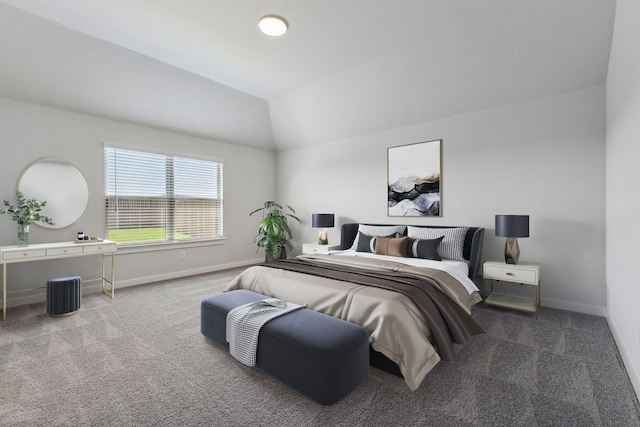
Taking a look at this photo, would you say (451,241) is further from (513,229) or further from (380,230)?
(380,230)

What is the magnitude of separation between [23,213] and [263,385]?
3.63m

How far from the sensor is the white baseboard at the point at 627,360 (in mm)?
1954

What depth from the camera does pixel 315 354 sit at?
1.82 meters

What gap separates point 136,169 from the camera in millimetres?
4730

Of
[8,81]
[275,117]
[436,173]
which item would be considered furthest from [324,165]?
[8,81]

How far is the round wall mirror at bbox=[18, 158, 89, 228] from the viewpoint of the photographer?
12.3ft

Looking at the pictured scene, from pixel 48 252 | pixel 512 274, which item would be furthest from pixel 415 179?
pixel 48 252

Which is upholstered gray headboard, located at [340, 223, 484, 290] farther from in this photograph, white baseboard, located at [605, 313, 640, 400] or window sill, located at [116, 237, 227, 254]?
window sill, located at [116, 237, 227, 254]

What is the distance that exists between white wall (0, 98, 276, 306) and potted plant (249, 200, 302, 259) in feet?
1.54

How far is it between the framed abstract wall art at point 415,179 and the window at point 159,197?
3314 mm

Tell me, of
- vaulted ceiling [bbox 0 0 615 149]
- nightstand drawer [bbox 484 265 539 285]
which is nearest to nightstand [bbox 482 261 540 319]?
nightstand drawer [bbox 484 265 539 285]

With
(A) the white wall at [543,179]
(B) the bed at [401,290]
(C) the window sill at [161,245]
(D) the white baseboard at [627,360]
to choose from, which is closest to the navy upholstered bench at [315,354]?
(B) the bed at [401,290]

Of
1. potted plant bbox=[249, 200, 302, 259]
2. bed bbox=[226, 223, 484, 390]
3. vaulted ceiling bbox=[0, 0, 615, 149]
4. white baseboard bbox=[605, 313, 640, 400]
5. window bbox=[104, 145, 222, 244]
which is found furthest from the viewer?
potted plant bbox=[249, 200, 302, 259]

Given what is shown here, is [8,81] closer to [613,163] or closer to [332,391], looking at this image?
[332,391]
